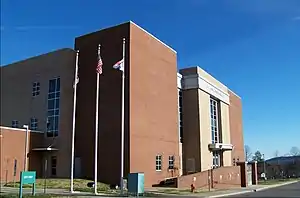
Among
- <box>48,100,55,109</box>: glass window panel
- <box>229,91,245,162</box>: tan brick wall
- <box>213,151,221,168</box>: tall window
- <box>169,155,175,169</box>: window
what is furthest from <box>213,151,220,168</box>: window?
<box>48,100,55,109</box>: glass window panel

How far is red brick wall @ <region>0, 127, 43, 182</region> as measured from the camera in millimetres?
37469

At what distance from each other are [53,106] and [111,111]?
29.2ft

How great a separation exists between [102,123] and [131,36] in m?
8.93

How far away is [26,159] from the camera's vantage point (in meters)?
39.9

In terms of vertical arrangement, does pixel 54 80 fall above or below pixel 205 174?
above

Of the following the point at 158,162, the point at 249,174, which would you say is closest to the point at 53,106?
the point at 158,162

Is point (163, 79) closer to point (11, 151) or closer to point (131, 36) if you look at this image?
point (131, 36)

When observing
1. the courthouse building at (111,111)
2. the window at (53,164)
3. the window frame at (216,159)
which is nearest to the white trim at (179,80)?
the courthouse building at (111,111)

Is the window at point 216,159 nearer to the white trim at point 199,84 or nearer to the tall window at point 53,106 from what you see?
the white trim at point 199,84

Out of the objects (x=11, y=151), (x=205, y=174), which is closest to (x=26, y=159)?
(x=11, y=151)

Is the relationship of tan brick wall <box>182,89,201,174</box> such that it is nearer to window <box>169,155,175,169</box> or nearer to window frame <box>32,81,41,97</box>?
window <box>169,155,175,169</box>

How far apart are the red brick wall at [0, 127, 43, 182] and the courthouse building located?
0.31ft

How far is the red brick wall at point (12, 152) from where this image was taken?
37.5 m

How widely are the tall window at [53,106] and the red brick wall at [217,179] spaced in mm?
14557
